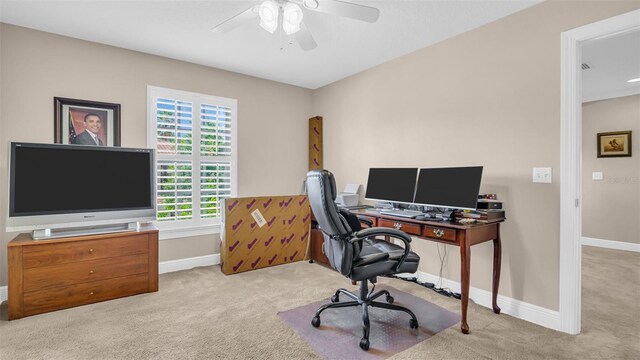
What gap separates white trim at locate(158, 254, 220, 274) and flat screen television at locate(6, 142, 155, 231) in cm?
77

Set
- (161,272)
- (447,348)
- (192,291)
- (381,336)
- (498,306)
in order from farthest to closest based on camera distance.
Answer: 1. (161,272)
2. (192,291)
3. (498,306)
4. (381,336)
5. (447,348)

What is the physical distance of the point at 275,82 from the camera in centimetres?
452

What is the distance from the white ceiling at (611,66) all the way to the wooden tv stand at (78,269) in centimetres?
423

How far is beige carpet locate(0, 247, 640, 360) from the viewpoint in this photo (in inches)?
78.2

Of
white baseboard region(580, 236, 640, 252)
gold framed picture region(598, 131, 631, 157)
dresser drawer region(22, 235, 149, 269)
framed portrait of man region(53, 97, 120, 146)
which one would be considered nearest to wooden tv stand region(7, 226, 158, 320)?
dresser drawer region(22, 235, 149, 269)

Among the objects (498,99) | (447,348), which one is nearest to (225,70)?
(498,99)

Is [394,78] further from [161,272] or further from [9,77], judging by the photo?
[9,77]

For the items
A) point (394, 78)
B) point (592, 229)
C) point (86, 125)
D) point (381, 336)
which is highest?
point (394, 78)

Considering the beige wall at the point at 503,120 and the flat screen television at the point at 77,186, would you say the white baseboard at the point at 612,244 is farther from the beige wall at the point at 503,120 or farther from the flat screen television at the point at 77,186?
the flat screen television at the point at 77,186

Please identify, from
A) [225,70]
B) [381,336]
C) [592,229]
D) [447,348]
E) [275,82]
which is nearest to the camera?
[447,348]

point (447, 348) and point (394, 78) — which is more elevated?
point (394, 78)

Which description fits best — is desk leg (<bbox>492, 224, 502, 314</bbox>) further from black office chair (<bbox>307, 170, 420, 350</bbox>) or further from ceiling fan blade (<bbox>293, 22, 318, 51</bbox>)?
ceiling fan blade (<bbox>293, 22, 318, 51</bbox>)

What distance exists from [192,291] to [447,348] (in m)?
2.32

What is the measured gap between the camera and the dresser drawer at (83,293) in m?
2.50
